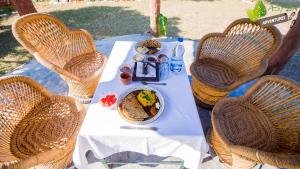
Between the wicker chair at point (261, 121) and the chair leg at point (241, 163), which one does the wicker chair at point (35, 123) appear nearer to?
the wicker chair at point (261, 121)

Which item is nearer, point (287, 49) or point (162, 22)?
point (287, 49)

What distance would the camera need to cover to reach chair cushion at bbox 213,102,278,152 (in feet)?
8.09

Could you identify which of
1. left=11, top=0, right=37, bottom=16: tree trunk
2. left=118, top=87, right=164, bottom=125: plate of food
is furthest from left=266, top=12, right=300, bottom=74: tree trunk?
left=11, top=0, right=37, bottom=16: tree trunk

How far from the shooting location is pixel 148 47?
127 inches

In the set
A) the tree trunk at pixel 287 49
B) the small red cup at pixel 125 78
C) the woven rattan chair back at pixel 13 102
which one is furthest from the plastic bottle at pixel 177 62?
the tree trunk at pixel 287 49

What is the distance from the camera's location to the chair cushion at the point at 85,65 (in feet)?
11.1

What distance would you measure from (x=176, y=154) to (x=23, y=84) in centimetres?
211

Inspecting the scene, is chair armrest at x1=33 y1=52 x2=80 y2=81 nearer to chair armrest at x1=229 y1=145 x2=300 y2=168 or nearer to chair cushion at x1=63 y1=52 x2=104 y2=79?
chair cushion at x1=63 y1=52 x2=104 y2=79

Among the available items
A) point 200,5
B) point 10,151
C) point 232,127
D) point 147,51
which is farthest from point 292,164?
point 200,5

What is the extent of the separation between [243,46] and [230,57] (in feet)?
0.91

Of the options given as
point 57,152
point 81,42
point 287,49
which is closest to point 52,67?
point 81,42

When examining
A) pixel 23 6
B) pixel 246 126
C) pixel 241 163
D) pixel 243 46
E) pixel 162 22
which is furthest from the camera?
pixel 162 22

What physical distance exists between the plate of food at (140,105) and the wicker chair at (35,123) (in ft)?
2.35

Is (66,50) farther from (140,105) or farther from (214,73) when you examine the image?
(214,73)
